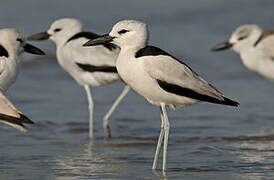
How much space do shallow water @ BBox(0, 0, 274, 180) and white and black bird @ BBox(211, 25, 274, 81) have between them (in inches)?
23.1

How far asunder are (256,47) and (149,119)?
2.53 m

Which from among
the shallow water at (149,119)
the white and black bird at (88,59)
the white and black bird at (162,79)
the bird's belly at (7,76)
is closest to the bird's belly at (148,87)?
the white and black bird at (162,79)

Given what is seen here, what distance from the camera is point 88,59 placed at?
40.3 feet

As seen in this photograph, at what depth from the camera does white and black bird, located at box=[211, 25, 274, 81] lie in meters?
13.9

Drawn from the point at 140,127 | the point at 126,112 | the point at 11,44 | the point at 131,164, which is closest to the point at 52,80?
the point at 126,112

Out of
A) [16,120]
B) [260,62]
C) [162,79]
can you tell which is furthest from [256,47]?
[16,120]

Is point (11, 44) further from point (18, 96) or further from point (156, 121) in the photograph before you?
point (18, 96)

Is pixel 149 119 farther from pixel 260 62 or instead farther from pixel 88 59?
pixel 260 62

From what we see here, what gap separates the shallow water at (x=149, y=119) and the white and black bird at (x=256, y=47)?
586mm

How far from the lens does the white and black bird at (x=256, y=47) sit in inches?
546

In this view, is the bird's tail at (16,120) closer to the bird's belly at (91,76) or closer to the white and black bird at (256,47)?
the bird's belly at (91,76)

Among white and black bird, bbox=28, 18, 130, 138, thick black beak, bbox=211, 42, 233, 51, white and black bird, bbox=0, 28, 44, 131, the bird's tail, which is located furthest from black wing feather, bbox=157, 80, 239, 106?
thick black beak, bbox=211, 42, 233, 51

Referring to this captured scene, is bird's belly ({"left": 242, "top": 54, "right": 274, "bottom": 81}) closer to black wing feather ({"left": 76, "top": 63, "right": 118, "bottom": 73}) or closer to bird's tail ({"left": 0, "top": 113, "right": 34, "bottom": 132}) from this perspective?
black wing feather ({"left": 76, "top": 63, "right": 118, "bottom": 73})

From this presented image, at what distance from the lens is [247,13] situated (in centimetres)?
2234
